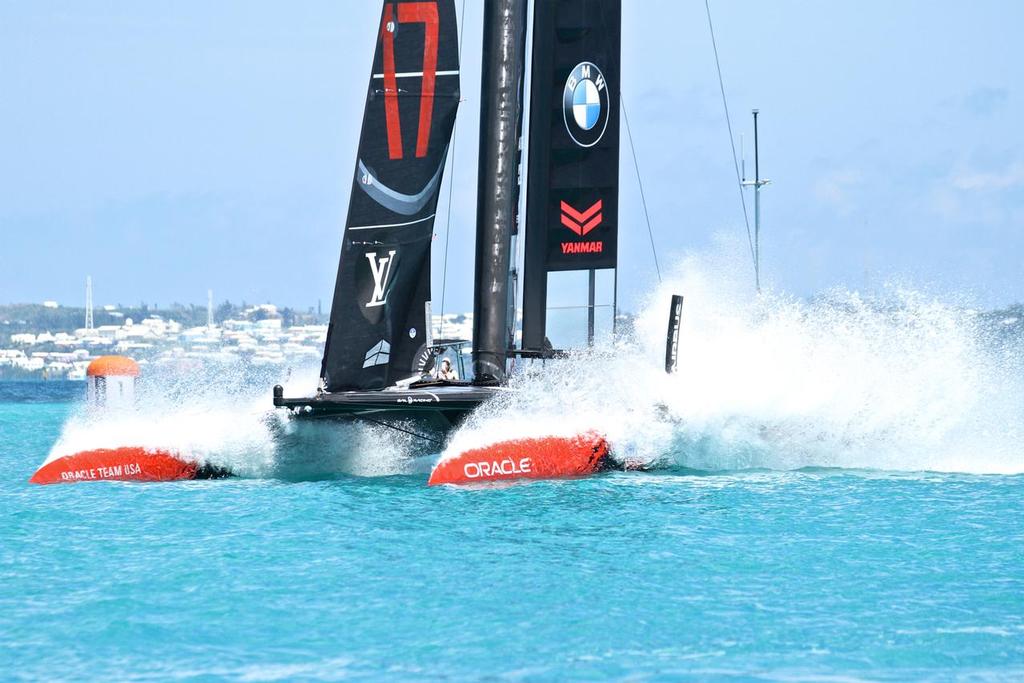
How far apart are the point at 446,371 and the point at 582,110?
321 cm

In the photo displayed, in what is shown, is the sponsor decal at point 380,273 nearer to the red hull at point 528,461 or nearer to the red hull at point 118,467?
the red hull at point 528,461

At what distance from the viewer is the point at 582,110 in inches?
552

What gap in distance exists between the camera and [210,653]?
619 centimetres

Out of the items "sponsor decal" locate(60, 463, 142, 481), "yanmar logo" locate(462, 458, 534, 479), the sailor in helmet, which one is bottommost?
"sponsor decal" locate(60, 463, 142, 481)

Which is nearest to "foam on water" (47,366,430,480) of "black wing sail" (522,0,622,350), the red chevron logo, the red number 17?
"black wing sail" (522,0,622,350)

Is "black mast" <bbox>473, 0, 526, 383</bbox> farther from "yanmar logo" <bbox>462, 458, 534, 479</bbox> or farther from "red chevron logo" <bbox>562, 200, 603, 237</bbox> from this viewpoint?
"yanmar logo" <bbox>462, 458, 534, 479</bbox>

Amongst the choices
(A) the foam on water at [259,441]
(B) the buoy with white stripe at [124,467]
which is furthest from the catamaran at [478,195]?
(B) the buoy with white stripe at [124,467]

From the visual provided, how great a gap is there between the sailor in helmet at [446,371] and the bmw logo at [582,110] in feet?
9.15

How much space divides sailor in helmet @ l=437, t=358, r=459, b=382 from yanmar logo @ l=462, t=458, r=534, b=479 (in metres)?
2.09

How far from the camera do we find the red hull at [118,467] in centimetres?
1214

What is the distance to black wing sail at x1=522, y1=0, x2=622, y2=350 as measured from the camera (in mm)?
13969

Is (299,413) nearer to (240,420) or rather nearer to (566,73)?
(240,420)

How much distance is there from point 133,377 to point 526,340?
15.0 metres

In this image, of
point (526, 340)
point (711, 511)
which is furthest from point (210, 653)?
point (526, 340)
